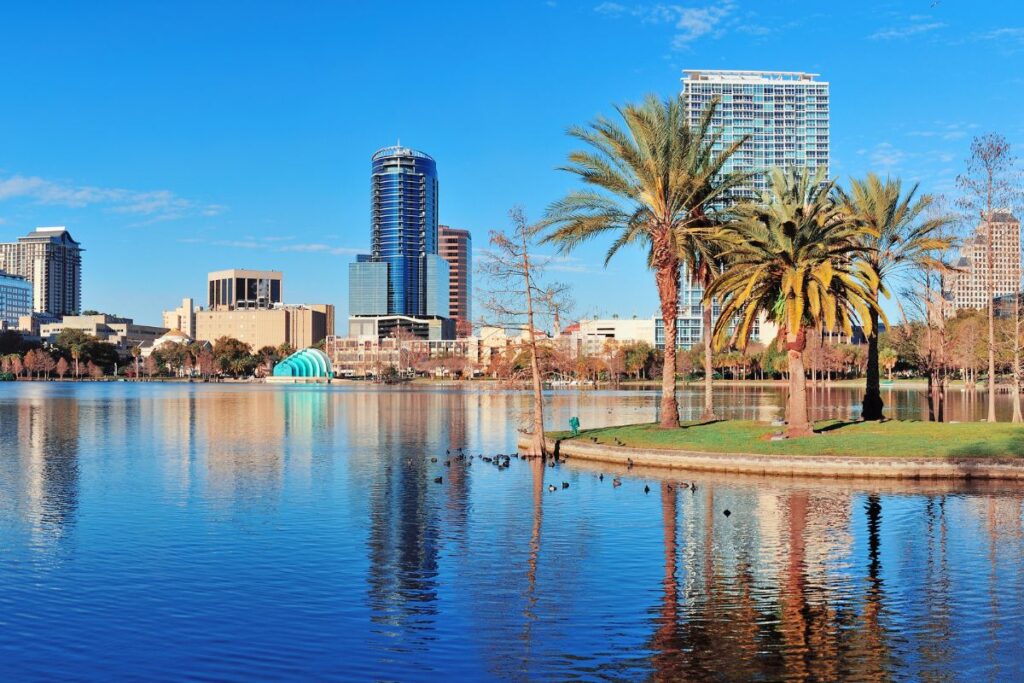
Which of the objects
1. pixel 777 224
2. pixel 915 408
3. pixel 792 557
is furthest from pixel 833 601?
pixel 915 408

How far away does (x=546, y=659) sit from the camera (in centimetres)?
1135

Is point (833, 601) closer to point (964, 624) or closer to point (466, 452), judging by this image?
point (964, 624)

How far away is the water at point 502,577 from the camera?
11.4 metres

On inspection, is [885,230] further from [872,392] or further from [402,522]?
[402,522]

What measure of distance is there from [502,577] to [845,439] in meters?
18.2

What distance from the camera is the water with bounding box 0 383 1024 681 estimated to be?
1138 centimetres

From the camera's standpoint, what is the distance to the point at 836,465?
90.1 ft

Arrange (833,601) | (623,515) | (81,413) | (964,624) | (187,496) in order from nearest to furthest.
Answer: (964,624), (833,601), (623,515), (187,496), (81,413)

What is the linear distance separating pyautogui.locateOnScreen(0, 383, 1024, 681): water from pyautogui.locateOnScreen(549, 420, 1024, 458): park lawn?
2.37m

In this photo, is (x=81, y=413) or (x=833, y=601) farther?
(x=81, y=413)

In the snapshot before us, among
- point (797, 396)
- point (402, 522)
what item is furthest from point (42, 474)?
point (797, 396)

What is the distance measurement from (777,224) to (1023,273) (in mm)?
15621

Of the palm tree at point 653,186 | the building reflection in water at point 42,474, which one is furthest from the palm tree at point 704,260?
the building reflection in water at point 42,474

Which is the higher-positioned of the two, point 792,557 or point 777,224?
point 777,224
